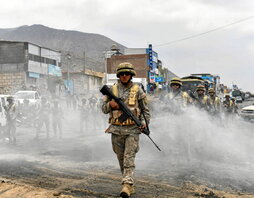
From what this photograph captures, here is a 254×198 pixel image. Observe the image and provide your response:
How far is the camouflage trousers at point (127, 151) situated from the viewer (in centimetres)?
427

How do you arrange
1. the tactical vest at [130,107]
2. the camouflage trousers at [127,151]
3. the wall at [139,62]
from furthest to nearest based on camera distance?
1. the wall at [139,62]
2. the tactical vest at [130,107]
3. the camouflage trousers at [127,151]

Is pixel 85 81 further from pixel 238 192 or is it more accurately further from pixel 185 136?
pixel 238 192

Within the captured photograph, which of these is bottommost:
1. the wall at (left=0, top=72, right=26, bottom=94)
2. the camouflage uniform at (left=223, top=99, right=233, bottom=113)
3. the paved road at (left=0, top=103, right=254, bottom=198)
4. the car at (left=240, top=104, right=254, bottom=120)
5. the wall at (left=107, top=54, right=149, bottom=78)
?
the paved road at (left=0, top=103, right=254, bottom=198)

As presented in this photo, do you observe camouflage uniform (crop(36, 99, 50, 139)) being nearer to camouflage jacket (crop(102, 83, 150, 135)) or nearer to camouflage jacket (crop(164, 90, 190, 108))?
camouflage jacket (crop(164, 90, 190, 108))

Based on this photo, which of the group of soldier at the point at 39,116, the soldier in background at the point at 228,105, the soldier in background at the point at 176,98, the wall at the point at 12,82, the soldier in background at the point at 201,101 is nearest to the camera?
the soldier in background at the point at 176,98

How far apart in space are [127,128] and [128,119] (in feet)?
0.43

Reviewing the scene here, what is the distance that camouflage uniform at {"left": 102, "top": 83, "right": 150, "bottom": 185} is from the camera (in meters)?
4.32

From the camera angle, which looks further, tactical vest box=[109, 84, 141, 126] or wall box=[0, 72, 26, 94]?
wall box=[0, 72, 26, 94]

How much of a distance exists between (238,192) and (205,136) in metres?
4.58

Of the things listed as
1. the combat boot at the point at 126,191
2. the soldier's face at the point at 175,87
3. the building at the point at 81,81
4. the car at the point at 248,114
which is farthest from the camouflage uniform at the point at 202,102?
the building at the point at 81,81

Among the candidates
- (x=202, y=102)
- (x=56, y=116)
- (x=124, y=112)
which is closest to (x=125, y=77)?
(x=124, y=112)

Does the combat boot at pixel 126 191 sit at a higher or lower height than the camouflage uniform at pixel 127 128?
lower

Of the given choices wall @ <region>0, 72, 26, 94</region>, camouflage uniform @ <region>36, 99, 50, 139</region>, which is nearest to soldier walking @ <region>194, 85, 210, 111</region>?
camouflage uniform @ <region>36, 99, 50, 139</region>

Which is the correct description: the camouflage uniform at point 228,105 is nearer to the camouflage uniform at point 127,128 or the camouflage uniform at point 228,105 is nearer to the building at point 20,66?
the camouflage uniform at point 127,128
